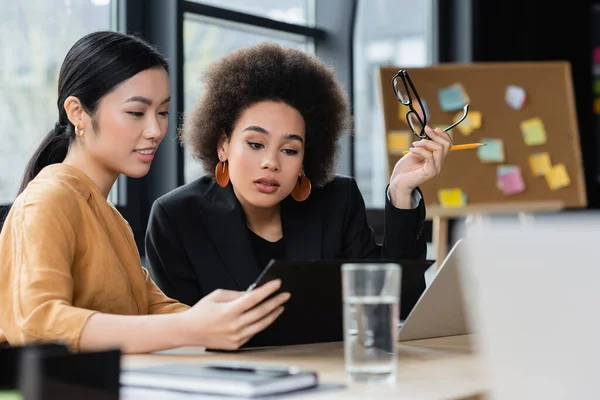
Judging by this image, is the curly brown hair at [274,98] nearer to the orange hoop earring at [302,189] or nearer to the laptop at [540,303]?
the orange hoop earring at [302,189]

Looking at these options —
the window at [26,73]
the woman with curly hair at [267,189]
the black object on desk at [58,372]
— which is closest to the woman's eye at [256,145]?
the woman with curly hair at [267,189]

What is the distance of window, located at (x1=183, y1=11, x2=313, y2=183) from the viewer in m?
3.23

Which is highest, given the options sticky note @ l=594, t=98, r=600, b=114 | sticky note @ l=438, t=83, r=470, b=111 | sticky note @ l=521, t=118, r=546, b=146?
sticky note @ l=594, t=98, r=600, b=114

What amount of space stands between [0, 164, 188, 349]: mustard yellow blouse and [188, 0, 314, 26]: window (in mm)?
1921

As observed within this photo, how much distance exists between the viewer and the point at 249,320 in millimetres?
1212

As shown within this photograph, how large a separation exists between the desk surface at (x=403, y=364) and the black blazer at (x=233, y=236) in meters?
0.51

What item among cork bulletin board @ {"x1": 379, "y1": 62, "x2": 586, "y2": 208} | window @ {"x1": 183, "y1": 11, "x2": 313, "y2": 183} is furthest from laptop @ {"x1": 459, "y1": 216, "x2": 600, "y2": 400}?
cork bulletin board @ {"x1": 379, "y1": 62, "x2": 586, "y2": 208}

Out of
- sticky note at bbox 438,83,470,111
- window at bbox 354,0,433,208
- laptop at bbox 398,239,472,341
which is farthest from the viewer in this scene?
window at bbox 354,0,433,208

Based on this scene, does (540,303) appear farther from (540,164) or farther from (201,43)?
(540,164)

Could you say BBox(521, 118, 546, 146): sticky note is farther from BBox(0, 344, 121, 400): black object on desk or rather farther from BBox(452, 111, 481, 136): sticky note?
BBox(0, 344, 121, 400): black object on desk

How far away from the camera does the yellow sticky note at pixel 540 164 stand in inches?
159

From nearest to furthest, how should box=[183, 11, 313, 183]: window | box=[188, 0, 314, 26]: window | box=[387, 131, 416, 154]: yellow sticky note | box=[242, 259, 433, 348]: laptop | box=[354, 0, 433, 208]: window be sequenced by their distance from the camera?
box=[242, 259, 433, 348]: laptop < box=[183, 11, 313, 183]: window < box=[188, 0, 314, 26]: window < box=[387, 131, 416, 154]: yellow sticky note < box=[354, 0, 433, 208]: window

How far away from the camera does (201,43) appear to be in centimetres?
332

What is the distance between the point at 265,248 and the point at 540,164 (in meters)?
2.38
